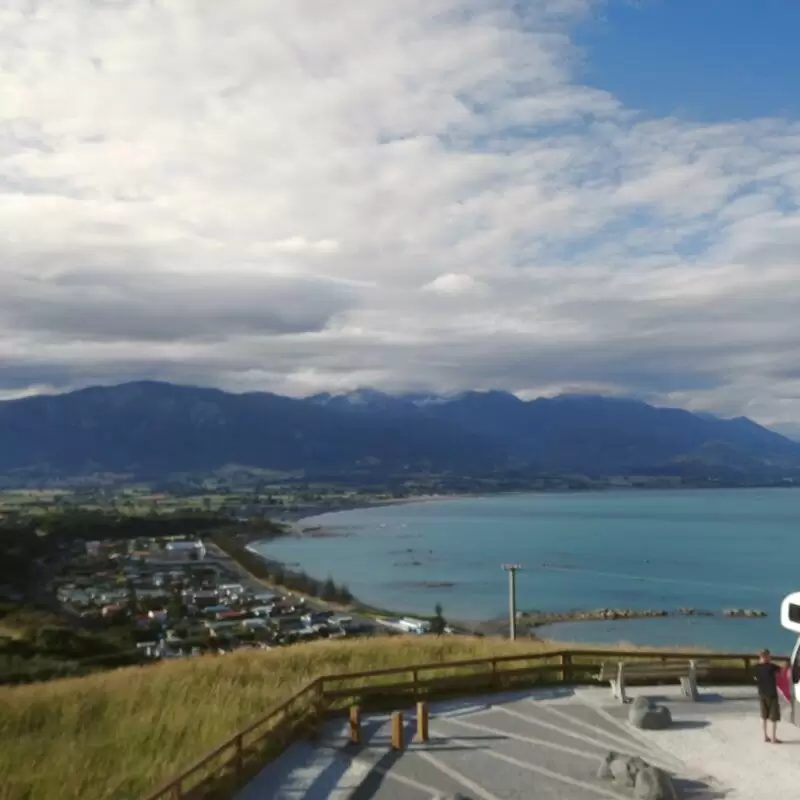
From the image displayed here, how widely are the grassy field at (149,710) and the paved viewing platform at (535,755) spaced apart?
1969 mm

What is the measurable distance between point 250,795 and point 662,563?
321 feet

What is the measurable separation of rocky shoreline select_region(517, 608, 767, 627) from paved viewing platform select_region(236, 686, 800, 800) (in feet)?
169

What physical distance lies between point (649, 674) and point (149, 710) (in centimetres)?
923

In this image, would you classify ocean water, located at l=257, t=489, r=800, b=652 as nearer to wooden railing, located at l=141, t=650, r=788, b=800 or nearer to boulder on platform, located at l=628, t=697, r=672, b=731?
wooden railing, located at l=141, t=650, r=788, b=800

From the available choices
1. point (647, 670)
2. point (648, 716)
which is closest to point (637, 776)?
point (648, 716)

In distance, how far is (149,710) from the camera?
1661 cm

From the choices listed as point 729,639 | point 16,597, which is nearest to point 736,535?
point 729,639

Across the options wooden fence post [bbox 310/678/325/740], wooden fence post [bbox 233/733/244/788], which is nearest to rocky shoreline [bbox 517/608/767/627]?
wooden fence post [bbox 310/678/325/740]

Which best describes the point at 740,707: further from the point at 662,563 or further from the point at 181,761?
the point at 662,563

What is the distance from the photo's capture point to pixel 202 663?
801 inches

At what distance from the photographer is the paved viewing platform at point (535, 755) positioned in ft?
37.5

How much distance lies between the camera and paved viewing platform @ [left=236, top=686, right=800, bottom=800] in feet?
37.5

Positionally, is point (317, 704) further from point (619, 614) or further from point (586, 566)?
point (586, 566)

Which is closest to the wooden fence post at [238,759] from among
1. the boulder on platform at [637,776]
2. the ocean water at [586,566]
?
the boulder on platform at [637,776]
